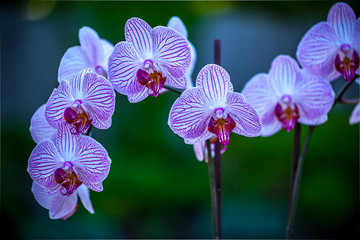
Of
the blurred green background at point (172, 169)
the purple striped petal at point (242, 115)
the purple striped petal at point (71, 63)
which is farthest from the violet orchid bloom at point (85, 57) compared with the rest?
the blurred green background at point (172, 169)

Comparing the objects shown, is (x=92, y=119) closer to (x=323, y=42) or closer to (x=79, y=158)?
(x=79, y=158)

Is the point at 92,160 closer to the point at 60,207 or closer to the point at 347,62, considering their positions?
the point at 60,207

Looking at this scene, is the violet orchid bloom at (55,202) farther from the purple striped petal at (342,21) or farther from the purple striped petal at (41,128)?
the purple striped petal at (342,21)

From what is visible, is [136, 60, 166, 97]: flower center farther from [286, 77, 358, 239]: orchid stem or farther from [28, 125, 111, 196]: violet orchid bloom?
A: [286, 77, 358, 239]: orchid stem

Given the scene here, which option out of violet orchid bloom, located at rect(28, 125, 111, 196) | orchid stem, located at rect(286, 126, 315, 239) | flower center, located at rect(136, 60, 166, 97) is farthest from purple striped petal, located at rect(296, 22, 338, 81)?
violet orchid bloom, located at rect(28, 125, 111, 196)

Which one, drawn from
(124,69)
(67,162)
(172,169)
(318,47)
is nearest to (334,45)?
(318,47)

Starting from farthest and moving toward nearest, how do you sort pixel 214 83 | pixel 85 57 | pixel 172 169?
pixel 172 169
pixel 85 57
pixel 214 83

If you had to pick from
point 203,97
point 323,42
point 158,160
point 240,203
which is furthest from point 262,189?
point 203,97
